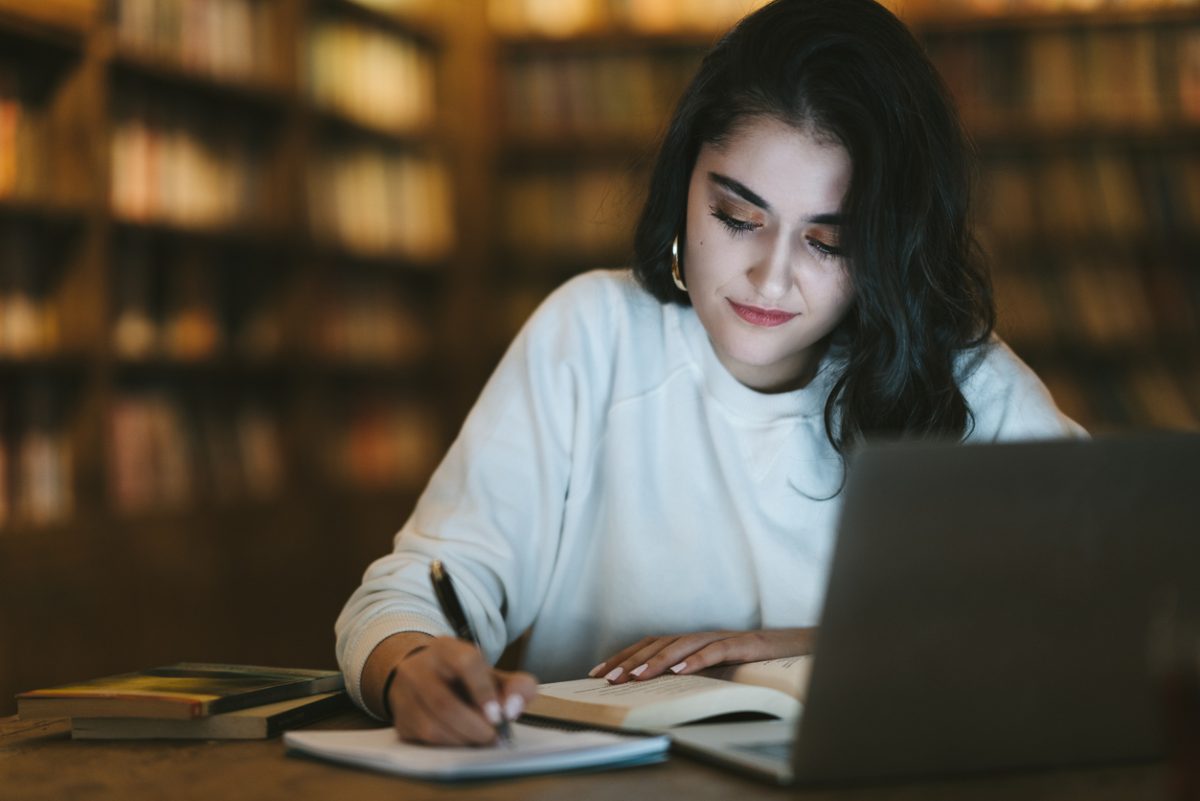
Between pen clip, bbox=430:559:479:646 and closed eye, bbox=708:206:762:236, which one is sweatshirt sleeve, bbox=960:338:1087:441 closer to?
closed eye, bbox=708:206:762:236

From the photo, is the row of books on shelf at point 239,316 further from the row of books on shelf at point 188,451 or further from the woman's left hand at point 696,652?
the woman's left hand at point 696,652

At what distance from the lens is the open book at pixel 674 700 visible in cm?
102

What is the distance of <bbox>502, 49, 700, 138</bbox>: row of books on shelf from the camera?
4.28 m

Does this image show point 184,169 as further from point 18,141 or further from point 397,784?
point 397,784

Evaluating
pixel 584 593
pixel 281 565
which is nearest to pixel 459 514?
pixel 584 593

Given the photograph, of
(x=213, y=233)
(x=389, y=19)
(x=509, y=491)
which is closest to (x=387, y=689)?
(x=509, y=491)

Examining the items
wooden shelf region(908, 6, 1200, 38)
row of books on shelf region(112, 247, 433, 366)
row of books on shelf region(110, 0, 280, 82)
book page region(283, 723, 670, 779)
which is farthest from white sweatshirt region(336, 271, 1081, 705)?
wooden shelf region(908, 6, 1200, 38)

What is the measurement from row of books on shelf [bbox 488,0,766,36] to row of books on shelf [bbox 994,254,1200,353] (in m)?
1.23

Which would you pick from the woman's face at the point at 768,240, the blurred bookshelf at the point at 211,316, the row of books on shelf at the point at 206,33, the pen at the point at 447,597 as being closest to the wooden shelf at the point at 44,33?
the blurred bookshelf at the point at 211,316

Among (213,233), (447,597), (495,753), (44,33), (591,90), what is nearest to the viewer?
(495,753)

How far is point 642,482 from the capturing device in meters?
1.59

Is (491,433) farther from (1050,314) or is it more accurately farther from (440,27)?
(440,27)

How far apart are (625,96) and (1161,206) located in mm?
1689

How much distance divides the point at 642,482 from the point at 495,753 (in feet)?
2.32
